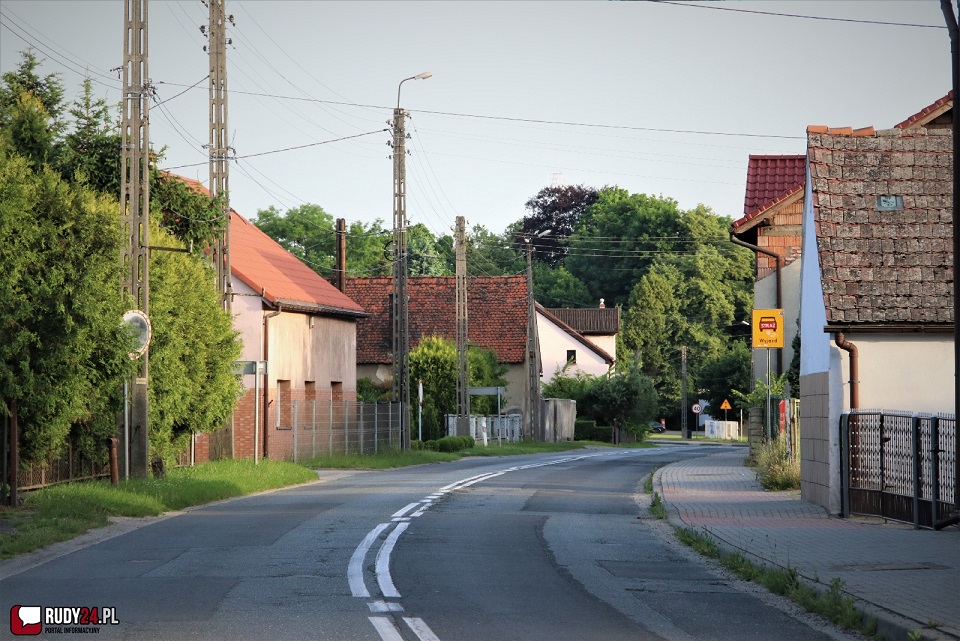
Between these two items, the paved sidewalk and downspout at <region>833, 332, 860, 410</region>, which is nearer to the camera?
the paved sidewalk

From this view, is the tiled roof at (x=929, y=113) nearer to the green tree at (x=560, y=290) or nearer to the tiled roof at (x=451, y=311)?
the tiled roof at (x=451, y=311)

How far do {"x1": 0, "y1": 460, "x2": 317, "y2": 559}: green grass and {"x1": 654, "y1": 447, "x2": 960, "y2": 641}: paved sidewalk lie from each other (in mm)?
8211

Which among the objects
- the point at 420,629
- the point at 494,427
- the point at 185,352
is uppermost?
the point at 185,352

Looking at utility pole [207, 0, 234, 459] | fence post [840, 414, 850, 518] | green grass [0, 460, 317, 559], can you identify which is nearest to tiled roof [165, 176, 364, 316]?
utility pole [207, 0, 234, 459]

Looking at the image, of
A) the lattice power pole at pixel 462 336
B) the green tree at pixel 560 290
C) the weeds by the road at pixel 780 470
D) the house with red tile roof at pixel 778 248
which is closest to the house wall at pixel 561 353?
the green tree at pixel 560 290

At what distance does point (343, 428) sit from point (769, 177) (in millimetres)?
16212

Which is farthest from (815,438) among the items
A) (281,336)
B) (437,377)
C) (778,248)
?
(437,377)

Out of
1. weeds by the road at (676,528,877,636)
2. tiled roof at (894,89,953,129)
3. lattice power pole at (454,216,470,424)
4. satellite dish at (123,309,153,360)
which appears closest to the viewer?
weeds by the road at (676,528,877,636)

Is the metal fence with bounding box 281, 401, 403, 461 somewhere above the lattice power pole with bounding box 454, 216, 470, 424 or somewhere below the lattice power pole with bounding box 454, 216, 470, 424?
below

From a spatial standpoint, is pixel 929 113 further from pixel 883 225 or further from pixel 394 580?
pixel 394 580

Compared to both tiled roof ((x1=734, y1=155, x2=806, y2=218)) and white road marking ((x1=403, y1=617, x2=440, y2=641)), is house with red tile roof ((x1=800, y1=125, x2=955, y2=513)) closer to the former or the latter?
white road marking ((x1=403, y1=617, x2=440, y2=641))

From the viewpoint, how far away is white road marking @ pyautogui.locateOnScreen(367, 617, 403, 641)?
849cm

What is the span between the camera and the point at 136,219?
22094mm

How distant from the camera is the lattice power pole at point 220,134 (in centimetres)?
3086
